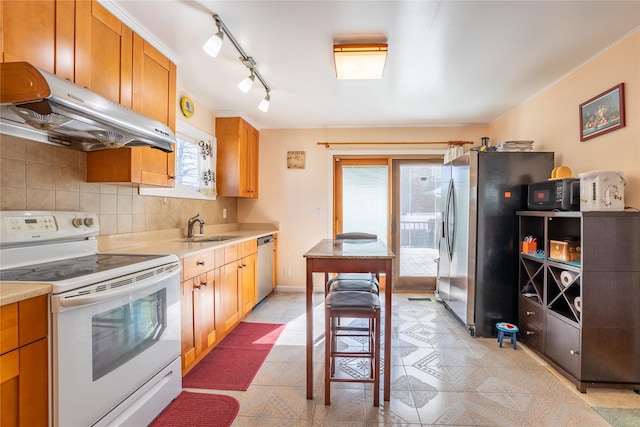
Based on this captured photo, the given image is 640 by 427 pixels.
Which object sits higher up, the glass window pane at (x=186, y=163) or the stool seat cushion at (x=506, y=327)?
the glass window pane at (x=186, y=163)

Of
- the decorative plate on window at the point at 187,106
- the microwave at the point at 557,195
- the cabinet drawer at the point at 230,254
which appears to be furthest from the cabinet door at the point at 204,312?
the microwave at the point at 557,195

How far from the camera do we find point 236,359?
2.37 meters

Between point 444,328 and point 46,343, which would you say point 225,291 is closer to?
point 46,343

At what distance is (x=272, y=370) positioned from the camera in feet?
7.23

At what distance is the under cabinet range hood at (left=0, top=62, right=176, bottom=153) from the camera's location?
1131mm

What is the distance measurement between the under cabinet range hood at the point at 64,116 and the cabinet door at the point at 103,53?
28cm

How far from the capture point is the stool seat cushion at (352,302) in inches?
68.1

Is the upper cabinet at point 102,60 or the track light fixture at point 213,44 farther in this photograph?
the track light fixture at point 213,44

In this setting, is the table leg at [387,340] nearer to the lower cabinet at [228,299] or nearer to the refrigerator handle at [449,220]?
the lower cabinet at [228,299]

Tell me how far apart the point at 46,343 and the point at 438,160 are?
14.4 feet

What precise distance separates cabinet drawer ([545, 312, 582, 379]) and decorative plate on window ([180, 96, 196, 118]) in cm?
378

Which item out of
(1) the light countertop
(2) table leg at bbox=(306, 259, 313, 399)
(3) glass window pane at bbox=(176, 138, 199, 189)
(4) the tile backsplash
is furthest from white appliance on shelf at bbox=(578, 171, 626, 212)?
(3) glass window pane at bbox=(176, 138, 199, 189)

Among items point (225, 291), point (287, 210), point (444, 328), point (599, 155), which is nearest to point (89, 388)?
point (225, 291)

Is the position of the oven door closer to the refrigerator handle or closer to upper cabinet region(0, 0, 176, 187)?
upper cabinet region(0, 0, 176, 187)
